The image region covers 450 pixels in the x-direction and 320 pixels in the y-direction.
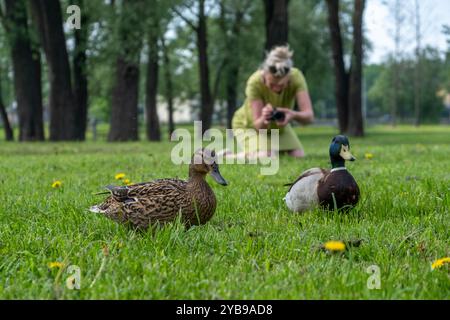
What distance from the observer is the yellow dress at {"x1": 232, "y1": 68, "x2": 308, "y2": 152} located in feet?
32.4

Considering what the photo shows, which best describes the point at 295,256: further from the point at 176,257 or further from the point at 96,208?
the point at 96,208

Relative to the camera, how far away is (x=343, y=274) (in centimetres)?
272

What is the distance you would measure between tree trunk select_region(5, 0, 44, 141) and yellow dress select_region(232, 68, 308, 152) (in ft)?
44.0

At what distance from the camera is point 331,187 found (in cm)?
425

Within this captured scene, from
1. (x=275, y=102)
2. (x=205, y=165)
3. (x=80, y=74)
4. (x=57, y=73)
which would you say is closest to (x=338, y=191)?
(x=205, y=165)

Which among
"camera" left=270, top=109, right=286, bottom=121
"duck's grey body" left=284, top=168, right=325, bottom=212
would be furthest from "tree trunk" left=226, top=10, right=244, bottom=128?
"duck's grey body" left=284, top=168, right=325, bottom=212

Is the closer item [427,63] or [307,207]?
[307,207]

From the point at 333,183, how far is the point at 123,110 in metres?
16.2

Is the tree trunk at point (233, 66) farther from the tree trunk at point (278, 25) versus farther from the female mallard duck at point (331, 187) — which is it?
the female mallard duck at point (331, 187)

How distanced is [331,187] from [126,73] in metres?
16.5

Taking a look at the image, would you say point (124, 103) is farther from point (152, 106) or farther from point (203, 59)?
point (152, 106)

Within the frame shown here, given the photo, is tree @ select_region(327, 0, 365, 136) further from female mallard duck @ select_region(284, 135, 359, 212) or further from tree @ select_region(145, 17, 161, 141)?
female mallard duck @ select_region(284, 135, 359, 212)
